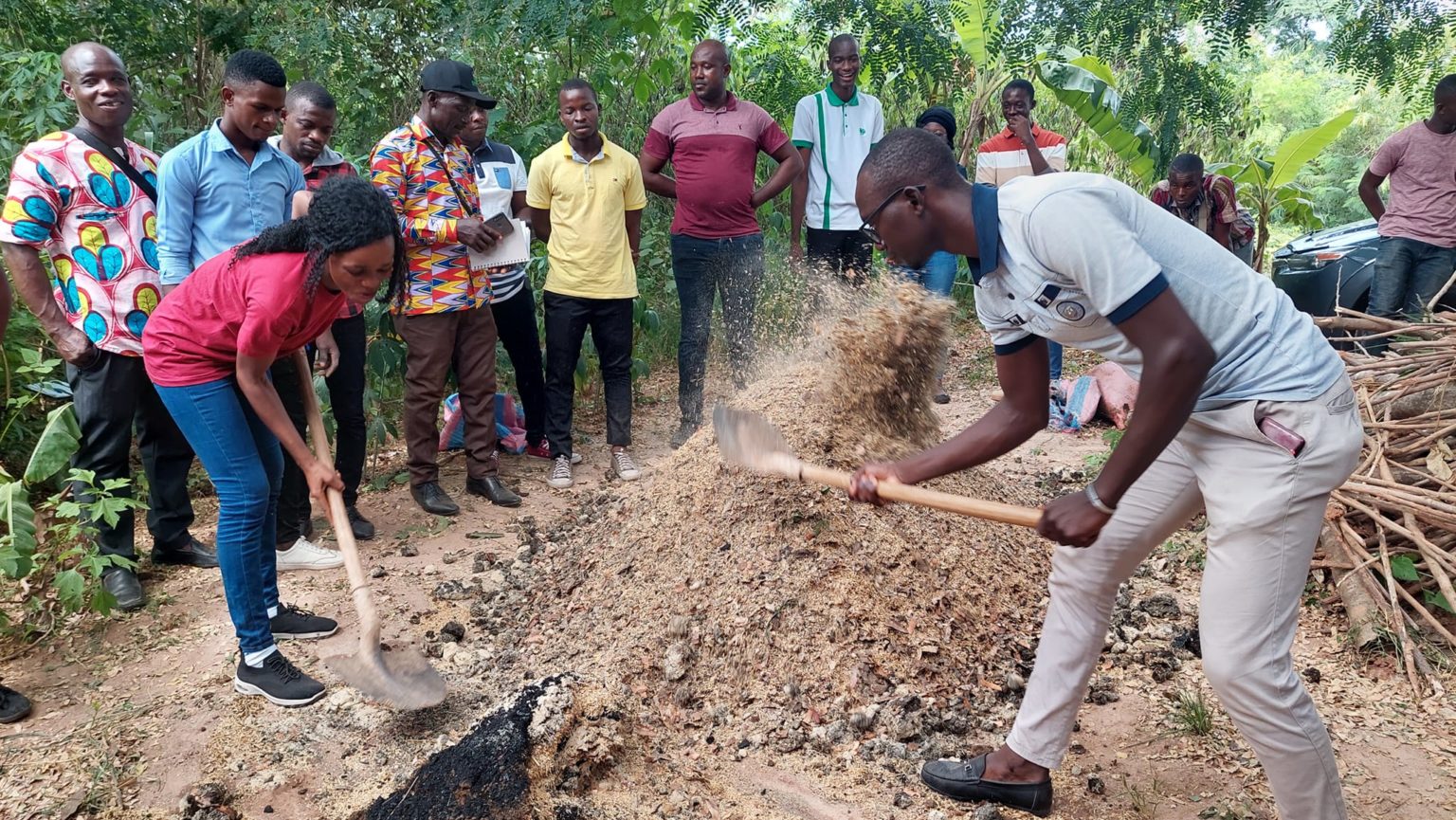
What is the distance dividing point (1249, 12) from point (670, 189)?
324 centimetres

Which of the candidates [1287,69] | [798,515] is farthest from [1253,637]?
[1287,69]

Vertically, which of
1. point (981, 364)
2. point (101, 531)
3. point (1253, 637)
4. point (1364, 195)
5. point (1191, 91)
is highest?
point (1191, 91)

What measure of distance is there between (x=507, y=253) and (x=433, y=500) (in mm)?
1171

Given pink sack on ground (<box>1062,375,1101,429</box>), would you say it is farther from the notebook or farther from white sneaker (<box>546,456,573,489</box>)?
the notebook

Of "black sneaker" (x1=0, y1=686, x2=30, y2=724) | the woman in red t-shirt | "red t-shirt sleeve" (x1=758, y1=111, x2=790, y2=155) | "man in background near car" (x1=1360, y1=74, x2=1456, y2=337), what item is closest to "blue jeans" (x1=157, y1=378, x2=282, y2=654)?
the woman in red t-shirt

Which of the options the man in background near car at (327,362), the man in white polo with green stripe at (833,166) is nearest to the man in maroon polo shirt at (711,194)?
the man in white polo with green stripe at (833,166)

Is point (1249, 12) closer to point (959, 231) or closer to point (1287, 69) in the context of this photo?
point (959, 231)

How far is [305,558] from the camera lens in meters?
3.73

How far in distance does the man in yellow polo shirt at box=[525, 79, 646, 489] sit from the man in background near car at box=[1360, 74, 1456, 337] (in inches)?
150

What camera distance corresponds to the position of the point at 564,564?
374cm

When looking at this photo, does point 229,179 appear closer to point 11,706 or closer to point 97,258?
point 97,258

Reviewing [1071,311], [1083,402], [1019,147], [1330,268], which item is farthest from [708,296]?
[1330,268]

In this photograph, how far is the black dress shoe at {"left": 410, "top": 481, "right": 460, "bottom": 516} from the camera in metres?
4.32

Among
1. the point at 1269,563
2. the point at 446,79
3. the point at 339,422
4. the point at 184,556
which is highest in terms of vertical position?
the point at 446,79
